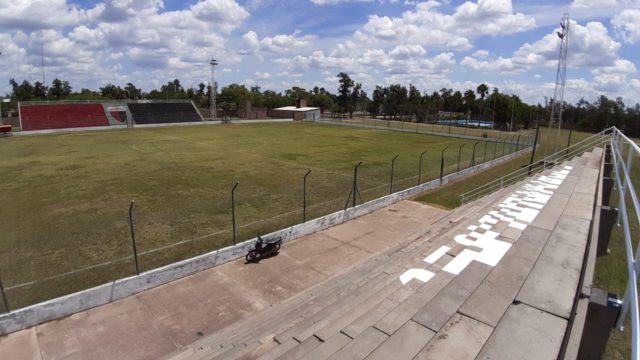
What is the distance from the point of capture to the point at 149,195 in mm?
19797

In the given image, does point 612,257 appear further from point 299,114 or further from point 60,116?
point 299,114

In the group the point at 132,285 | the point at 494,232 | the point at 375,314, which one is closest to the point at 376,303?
the point at 375,314

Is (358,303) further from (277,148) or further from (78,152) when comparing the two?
(78,152)

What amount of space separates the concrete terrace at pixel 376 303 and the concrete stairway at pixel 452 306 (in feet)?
0.08

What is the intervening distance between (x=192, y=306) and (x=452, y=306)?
21.9ft

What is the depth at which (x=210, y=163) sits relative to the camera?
2966 centimetres

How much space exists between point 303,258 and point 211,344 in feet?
16.2

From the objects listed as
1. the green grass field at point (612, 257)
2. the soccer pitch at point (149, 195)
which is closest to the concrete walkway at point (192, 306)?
the soccer pitch at point (149, 195)

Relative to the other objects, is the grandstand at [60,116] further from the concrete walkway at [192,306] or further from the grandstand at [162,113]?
the concrete walkway at [192,306]

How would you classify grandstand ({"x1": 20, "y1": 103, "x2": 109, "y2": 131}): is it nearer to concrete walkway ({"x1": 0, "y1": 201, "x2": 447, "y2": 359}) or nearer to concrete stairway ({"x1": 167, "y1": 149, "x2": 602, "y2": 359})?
concrete walkway ({"x1": 0, "y1": 201, "x2": 447, "y2": 359})

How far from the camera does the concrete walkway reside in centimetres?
811

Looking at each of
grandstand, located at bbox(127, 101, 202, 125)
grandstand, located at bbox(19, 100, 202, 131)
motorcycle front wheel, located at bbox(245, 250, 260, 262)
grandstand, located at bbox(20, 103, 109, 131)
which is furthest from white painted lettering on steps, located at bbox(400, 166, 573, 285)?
grandstand, located at bbox(127, 101, 202, 125)

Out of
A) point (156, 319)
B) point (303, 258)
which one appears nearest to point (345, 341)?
point (156, 319)

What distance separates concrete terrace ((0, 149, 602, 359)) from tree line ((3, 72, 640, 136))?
90554 mm
